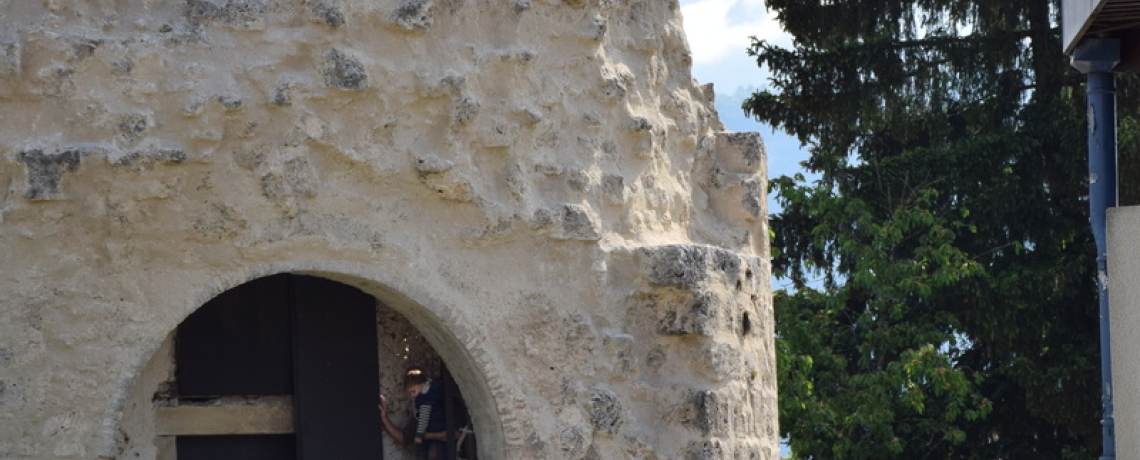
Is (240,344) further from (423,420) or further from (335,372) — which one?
(423,420)

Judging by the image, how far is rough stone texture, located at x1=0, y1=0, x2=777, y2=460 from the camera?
6.73m

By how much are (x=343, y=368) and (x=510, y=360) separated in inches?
43.7

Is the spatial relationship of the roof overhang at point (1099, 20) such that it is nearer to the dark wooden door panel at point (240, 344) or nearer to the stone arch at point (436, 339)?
the stone arch at point (436, 339)

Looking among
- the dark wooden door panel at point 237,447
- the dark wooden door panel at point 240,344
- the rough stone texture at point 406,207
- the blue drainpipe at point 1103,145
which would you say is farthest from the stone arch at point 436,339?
the blue drainpipe at point 1103,145

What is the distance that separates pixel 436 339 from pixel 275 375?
0.93 m

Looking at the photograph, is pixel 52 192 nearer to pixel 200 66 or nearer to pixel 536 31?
pixel 200 66

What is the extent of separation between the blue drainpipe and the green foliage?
18.3 feet

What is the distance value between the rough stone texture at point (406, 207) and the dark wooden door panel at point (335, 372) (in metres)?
0.37

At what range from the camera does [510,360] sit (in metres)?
7.52

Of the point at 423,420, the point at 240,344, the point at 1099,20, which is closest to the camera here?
the point at 1099,20

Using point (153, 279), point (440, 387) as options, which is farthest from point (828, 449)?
point (153, 279)

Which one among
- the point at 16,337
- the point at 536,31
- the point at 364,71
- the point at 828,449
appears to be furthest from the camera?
the point at 828,449

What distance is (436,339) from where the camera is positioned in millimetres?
7758

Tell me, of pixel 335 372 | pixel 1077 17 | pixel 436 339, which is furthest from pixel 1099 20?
pixel 335 372
